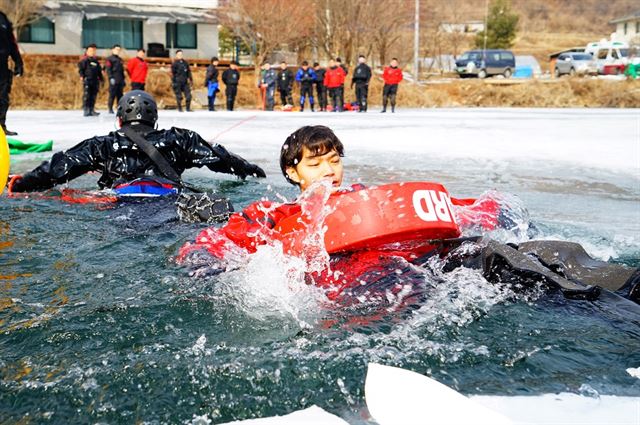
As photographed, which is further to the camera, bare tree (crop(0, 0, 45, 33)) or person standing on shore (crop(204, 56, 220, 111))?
bare tree (crop(0, 0, 45, 33))

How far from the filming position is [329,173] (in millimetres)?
3623

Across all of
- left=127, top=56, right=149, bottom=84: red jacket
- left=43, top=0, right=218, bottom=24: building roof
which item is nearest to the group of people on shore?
left=127, top=56, right=149, bottom=84: red jacket

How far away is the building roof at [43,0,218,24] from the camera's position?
31341 mm

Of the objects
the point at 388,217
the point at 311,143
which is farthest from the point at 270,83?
the point at 388,217

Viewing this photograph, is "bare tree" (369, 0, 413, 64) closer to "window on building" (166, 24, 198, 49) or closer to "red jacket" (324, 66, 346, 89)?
"window on building" (166, 24, 198, 49)

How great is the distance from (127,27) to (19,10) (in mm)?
5532

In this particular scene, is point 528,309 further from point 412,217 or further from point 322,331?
point 322,331

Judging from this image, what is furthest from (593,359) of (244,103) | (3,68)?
(244,103)

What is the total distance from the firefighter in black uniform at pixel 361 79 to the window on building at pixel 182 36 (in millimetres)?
16424

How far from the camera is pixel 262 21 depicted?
33906 mm

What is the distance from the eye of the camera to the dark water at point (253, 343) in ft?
6.93

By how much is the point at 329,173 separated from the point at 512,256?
1.10m

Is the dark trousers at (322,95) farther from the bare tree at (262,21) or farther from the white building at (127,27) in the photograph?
the white building at (127,27)

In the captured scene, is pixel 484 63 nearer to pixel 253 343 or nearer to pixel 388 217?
pixel 388 217
